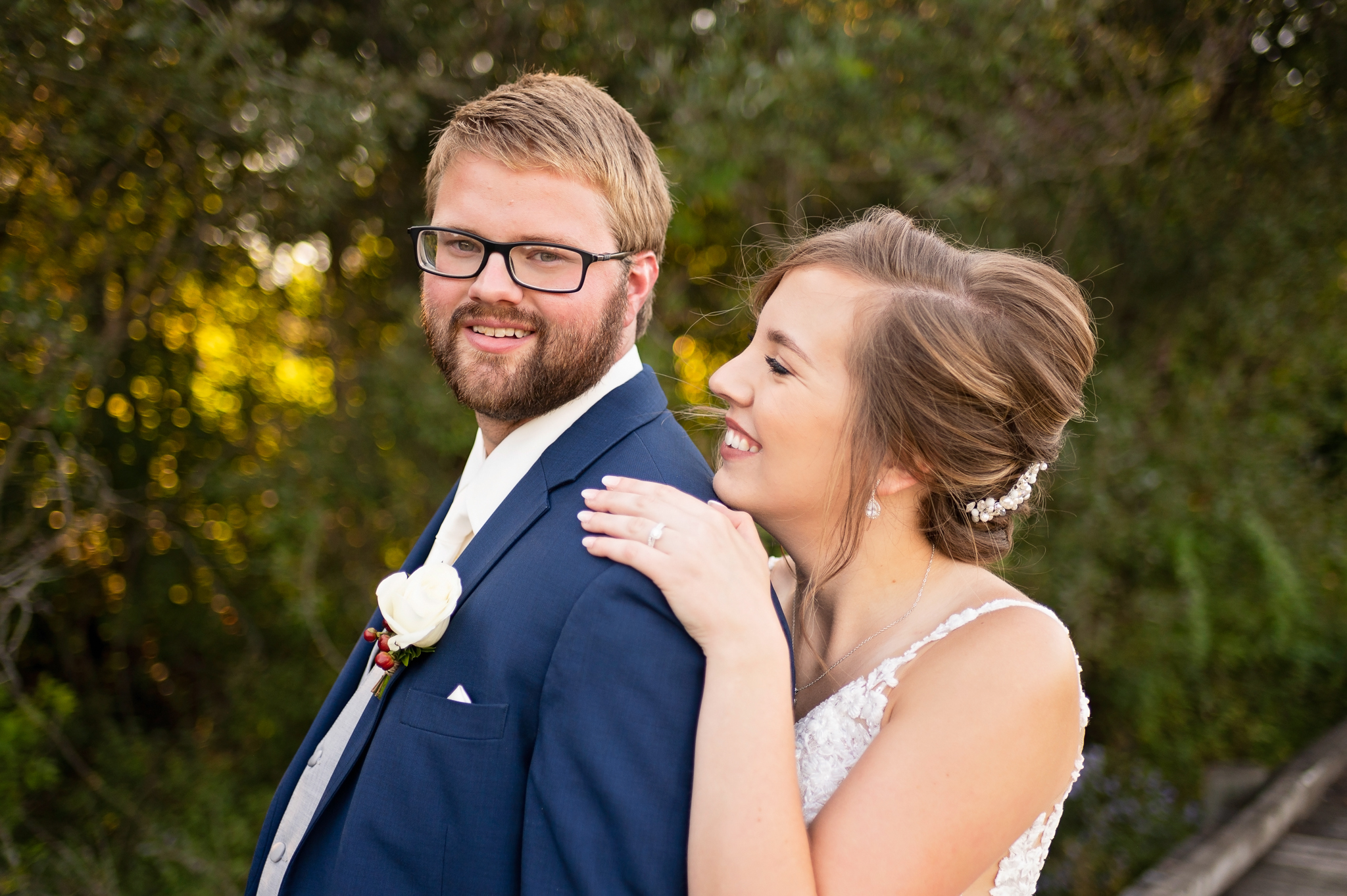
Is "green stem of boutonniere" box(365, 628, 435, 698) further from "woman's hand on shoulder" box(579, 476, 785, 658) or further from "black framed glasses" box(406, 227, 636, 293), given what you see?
"black framed glasses" box(406, 227, 636, 293)

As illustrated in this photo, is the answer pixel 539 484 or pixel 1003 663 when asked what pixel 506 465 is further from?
pixel 1003 663

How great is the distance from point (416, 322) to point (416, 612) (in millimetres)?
3318

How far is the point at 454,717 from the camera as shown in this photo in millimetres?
1548

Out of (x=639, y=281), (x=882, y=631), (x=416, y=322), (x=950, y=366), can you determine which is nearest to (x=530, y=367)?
(x=639, y=281)

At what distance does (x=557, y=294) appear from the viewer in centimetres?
191

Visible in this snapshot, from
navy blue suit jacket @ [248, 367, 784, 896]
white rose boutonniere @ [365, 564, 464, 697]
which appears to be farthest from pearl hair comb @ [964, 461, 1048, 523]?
white rose boutonniere @ [365, 564, 464, 697]

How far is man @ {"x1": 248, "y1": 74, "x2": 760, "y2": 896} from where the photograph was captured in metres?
1.45

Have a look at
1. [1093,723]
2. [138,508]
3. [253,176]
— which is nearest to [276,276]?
[253,176]

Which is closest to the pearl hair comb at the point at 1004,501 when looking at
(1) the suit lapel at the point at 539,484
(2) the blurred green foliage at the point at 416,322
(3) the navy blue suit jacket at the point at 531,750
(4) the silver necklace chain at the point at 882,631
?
(4) the silver necklace chain at the point at 882,631

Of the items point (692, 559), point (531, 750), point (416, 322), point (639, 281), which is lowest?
point (531, 750)

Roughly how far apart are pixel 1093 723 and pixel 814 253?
197 inches

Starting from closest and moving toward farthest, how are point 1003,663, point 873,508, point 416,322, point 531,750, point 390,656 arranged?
point 531,750, point 390,656, point 1003,663, point 873,508, point 416,322

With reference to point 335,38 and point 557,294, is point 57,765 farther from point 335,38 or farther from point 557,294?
point 557,294

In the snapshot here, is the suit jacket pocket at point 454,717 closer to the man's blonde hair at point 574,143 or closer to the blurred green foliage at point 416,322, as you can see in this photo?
the man's blonde hair at point 574,143
